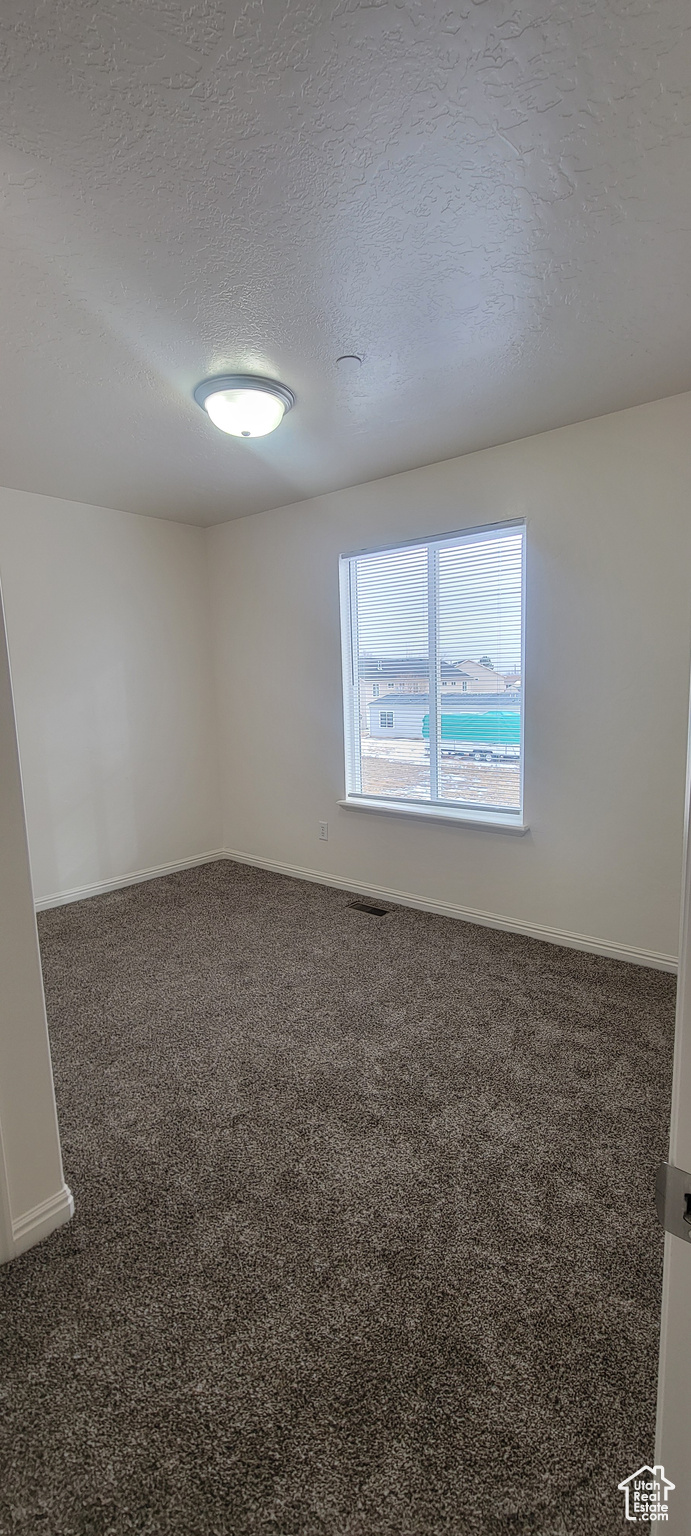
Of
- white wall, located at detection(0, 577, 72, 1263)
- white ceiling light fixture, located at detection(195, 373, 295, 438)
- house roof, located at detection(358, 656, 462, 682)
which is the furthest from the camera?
house roof, located at detection(358, 656, 462, 682)

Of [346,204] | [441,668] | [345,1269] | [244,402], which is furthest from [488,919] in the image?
[346,204]

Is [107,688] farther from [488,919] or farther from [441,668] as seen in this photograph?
[488,919]

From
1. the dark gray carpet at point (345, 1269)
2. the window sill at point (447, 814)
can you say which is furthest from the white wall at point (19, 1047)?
the window sill at point (447, 814)

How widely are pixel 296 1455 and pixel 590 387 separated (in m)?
3.36

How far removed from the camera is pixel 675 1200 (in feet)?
2.10

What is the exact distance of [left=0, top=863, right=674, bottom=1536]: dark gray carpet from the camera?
1100 mm

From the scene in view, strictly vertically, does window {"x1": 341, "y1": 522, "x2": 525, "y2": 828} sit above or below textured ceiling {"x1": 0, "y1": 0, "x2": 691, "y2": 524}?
below

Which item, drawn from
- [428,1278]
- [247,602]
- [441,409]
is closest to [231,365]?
[441,409]

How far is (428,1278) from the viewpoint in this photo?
4.85ft

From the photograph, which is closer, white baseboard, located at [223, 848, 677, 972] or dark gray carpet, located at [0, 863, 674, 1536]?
dark gray carpet, located at [0, 863, 674, 1536]

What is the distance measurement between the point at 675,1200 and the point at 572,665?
277 centimetres

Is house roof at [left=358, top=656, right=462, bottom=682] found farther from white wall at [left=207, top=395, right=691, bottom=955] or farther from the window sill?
the window sill

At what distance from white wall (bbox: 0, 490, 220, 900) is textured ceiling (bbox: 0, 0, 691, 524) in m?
1.35

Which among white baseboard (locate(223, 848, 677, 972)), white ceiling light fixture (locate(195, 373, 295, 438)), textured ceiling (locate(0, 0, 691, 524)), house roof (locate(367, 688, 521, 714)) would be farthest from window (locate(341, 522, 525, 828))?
white ceiling light fixture (locate(195, 373, 295, 438))
